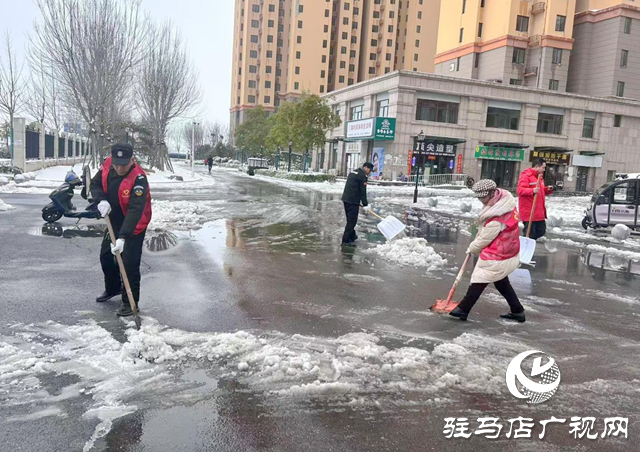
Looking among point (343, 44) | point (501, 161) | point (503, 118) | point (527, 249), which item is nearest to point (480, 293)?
point (527, 249)

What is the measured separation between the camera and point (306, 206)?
1858cm

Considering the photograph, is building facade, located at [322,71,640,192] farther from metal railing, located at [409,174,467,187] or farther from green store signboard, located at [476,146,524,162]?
metal railing, located at [409,174,467,187]

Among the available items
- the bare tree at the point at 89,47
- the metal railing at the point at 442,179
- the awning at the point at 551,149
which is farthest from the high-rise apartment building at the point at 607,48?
the bare tree at the point at 89,47

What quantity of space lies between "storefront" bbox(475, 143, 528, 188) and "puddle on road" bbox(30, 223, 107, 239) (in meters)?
35.6

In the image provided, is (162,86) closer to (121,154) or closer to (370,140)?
(370,140)

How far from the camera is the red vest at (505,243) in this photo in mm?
5480

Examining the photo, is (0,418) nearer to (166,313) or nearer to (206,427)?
(206,427)

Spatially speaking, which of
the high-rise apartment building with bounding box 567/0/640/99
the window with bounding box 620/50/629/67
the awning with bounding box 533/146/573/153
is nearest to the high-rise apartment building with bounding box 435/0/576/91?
the high-rise apartment building with bounding box 567/0/640/99

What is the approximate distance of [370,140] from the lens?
4203 centimetres

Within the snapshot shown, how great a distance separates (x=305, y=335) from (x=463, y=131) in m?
38.9

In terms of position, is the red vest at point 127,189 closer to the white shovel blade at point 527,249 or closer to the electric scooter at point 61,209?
the white shovel blade at point 527,249

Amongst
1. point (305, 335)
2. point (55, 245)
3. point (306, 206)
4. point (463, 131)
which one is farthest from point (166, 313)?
point (463, 131)

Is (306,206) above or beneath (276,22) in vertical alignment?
beneath

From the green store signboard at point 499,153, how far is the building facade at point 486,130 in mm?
82
